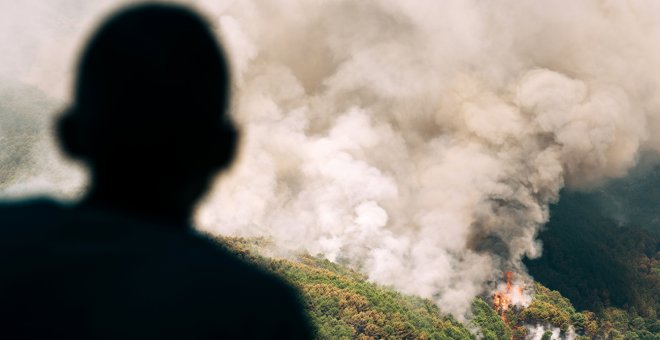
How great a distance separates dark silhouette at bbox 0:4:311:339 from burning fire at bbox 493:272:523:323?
60868 millimetres

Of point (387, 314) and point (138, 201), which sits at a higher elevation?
point (387, 314)

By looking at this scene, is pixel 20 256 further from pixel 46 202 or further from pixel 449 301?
pixel 449 301

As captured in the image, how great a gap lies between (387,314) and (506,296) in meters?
25.9

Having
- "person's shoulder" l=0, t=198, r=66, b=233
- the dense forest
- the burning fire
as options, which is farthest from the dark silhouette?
the burning fire

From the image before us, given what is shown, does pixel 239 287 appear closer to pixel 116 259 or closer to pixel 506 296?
pixel 116 259

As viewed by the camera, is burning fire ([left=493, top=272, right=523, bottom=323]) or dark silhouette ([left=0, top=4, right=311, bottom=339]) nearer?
dark silhouette ([left=0, top=4, right=311, bottom=339])

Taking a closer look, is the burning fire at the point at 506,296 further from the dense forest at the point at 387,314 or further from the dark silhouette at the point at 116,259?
the dark silhouette at the point at 116,259

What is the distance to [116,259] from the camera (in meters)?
5.17

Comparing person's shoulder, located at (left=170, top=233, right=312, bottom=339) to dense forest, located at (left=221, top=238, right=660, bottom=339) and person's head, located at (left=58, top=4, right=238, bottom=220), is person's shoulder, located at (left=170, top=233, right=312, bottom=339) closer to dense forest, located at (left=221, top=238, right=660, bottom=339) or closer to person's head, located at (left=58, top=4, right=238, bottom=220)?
person's head, located at (left=58, top=4, right=238, bottom=220)

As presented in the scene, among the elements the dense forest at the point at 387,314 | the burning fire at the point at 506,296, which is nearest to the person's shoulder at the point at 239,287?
the dense forest at the point at 387,314

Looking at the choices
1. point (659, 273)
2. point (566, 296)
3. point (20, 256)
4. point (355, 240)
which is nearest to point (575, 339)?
point (566, 296)

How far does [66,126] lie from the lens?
28.7 feet

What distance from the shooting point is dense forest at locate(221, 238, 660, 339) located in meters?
46.6

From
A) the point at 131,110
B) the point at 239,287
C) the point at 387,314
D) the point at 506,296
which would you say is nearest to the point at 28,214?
the point at 239,287
